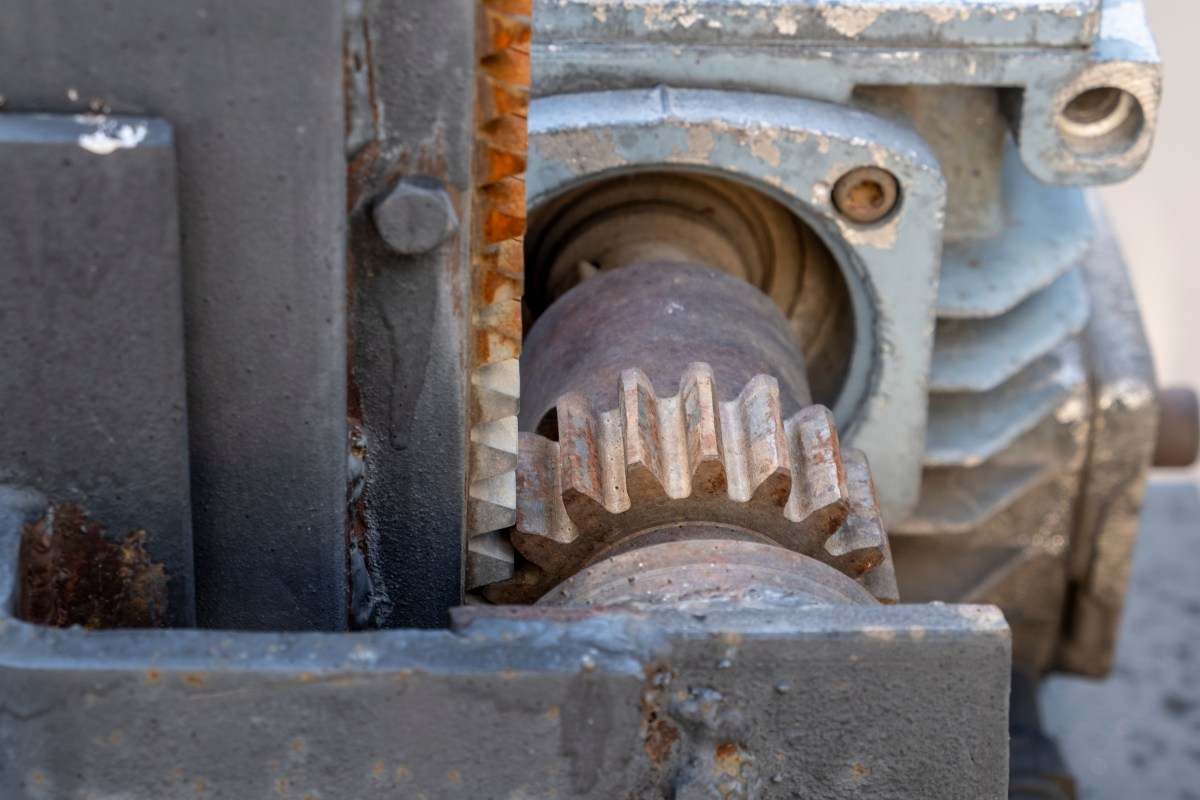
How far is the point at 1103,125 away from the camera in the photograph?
218 centimetres

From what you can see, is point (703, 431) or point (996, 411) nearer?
point (703, 431)

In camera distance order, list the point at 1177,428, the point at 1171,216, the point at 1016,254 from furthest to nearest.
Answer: the point at 1171,216 < the point at 1177,428 < the point at 1016,254

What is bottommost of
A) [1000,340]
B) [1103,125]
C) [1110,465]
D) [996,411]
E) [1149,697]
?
[1149,697]

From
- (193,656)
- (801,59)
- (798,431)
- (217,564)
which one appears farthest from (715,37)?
(193,656)

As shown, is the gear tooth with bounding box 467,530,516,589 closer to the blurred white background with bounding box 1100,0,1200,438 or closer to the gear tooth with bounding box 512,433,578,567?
the gear tooth with bounding box 512,433,578,567

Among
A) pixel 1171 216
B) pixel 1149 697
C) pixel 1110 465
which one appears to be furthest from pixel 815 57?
pixel 1171 216

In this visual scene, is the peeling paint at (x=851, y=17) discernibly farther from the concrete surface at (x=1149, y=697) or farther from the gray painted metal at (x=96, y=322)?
the concrete surface at (x=1149, y=697)

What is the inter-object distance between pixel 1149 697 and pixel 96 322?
2819 millimetres

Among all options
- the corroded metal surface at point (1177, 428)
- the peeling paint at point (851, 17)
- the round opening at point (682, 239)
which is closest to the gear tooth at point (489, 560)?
the round opening at point (682, 239)

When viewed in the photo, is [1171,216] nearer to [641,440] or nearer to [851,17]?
[851,17]

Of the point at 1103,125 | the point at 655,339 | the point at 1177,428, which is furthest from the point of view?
the point at 1177,428

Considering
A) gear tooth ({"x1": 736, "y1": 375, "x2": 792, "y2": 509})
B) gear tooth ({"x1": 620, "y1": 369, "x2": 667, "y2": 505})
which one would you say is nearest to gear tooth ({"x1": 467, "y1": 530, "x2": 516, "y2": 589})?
gear tooth ({"x1": 620, "y1": 369, "x2": 667, "y2": 505})

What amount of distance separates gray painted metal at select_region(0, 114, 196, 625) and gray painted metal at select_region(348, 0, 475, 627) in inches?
6.4

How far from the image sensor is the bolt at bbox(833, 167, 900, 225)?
2.08 meters
